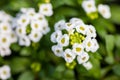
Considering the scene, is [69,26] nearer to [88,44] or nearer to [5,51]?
[88,44]

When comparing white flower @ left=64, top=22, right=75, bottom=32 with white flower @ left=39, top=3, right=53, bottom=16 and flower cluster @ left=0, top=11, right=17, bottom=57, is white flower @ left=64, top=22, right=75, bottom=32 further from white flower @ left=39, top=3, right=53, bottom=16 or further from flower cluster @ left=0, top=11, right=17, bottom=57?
flower cluster @ left=0, top=11, right=17, bottom=57

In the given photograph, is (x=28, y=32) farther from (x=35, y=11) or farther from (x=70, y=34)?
(x=70, y=34)

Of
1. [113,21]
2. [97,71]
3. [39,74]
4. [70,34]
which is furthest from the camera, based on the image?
[113,21]

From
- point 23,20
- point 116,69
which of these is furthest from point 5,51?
point 116,69

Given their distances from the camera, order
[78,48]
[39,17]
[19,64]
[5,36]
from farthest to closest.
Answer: [19,64] → [5,36] → [39,17] → [78,48]

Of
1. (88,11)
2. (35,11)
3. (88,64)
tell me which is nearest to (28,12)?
(35,11)

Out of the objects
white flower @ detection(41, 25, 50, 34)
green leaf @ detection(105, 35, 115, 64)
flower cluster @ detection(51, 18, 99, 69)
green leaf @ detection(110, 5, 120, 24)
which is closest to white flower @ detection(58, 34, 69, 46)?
flower cluster @ detection(51, 18, 99, 69)
